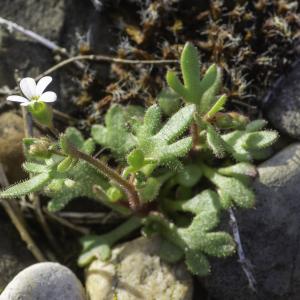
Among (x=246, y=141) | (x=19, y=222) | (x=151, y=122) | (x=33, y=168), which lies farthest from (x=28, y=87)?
(x=246, y=141)

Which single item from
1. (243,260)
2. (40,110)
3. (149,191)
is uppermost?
(40,110)

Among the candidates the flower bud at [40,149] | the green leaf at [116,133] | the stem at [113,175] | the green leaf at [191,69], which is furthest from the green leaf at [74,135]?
the flower bud at [40,149]

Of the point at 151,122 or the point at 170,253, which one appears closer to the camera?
the point at 151,122

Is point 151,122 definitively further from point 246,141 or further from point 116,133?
point 246,141

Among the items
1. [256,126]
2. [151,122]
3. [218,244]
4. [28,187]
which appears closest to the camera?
[28,187]

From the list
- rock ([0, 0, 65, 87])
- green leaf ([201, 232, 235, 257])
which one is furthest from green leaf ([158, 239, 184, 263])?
rock ([0, 0, 65, 87])

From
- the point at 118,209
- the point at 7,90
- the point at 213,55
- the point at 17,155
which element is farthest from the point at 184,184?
the point at 7,90

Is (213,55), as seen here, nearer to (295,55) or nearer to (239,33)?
(239,33)
